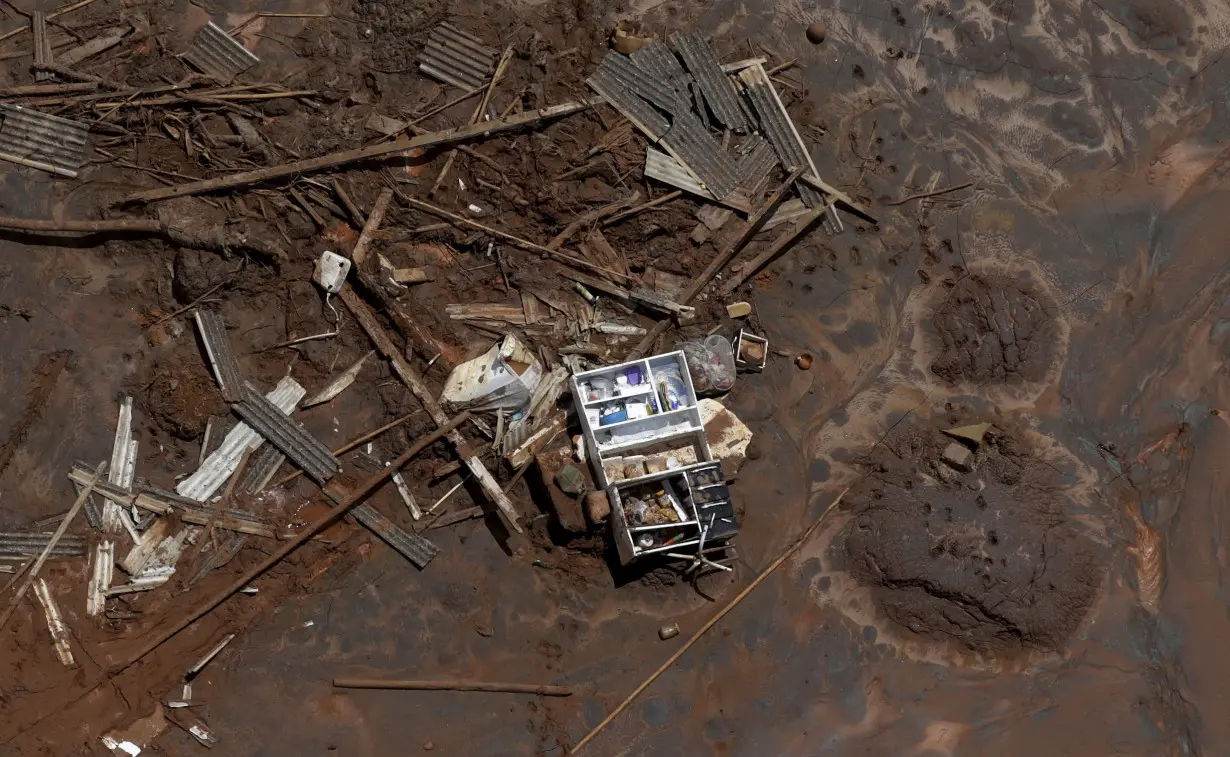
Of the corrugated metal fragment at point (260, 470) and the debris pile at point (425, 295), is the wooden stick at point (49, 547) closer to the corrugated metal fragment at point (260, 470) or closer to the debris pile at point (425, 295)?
the debris pile at point (425, 295)

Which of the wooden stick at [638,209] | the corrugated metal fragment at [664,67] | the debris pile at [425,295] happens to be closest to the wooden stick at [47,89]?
the debris pile at [425,295]

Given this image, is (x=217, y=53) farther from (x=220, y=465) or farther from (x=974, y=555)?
(x=974, y=555)

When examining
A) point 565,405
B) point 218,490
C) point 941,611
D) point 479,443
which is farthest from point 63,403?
point 941,611

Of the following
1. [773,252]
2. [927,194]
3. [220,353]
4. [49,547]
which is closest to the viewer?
[49,547]

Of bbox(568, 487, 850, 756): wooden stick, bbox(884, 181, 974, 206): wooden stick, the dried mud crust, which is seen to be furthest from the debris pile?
bbox(884, 181, 974, 206): wooden stick

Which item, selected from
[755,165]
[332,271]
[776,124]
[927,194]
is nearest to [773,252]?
[755,165]

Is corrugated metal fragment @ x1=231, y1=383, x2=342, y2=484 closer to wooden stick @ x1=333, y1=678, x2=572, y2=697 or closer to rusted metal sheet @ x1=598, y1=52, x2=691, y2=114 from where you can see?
wooden stick @ x1=333, y1=678, x2=572, y2=697
